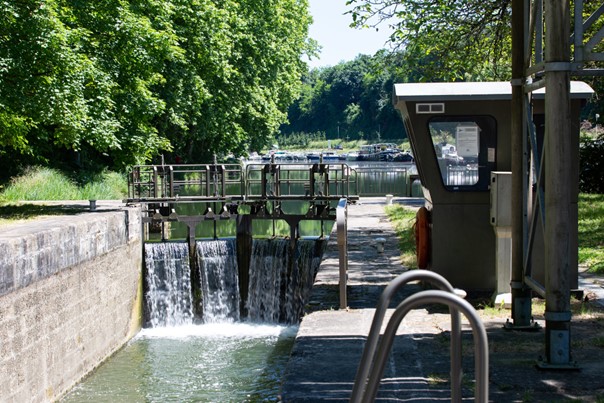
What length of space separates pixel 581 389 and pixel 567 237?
48.0 inches

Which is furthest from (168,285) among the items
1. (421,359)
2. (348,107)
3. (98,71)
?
(348,107)

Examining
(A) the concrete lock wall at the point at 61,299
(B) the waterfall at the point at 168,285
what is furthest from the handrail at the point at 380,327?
(B) the waterfall at the point at 168,285

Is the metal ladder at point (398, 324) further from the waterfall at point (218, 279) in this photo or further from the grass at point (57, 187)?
the grass at point (57, 187)

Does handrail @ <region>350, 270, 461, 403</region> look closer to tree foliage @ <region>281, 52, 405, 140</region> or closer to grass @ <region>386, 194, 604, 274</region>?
grass @ <region>386, 194, 604, 274</region>

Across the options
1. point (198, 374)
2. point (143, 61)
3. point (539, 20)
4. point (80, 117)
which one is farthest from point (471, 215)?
point (143, 61)

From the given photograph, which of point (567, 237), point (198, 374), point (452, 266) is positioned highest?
point (567, 237)

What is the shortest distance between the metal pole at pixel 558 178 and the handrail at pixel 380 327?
3.07 meters

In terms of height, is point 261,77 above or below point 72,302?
above

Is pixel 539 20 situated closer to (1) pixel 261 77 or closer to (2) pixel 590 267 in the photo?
(2) pixel 590 267

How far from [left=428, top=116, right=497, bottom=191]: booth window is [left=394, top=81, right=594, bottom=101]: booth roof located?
28cm

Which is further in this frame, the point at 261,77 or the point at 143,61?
the point at 261,77

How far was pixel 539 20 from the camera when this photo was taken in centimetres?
823

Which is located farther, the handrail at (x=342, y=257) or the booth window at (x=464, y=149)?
the booth window at (x=464, y=149)

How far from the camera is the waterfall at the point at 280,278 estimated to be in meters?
19.2
